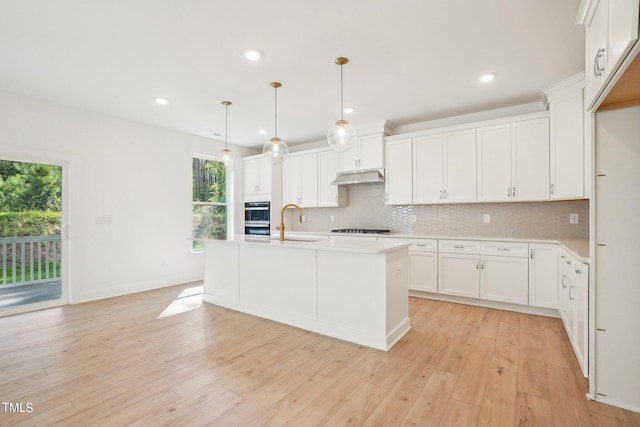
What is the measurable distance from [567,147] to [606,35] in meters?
2.25

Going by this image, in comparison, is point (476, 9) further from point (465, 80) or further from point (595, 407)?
point (595, 407)

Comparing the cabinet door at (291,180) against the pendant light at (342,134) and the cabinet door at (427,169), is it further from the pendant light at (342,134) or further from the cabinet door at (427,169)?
the pendant light at (342,134)

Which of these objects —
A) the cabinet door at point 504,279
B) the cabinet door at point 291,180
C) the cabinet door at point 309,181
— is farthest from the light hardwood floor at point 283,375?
the cabinet door at point 291,180

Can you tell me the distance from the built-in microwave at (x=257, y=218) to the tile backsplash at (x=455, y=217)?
32.1 inches

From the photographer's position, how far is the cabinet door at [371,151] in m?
4.91

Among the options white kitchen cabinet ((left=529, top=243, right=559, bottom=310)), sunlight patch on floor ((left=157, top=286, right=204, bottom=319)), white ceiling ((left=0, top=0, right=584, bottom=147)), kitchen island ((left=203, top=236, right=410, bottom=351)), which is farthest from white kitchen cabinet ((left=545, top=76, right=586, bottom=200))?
sunlight patch on floor ((left=157, top=286, right=204, bottom=319))

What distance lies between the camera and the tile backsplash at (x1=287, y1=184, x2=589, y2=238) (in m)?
3.90

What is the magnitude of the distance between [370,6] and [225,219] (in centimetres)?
506

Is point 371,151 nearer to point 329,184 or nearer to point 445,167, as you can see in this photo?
point 329,184

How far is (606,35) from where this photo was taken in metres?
1.61

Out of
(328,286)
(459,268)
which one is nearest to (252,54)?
(328,286)

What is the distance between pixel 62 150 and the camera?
416 centimetres

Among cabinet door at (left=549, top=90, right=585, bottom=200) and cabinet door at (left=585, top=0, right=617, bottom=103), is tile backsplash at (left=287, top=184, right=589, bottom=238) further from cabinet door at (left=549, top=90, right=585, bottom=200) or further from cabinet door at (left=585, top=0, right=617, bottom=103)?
cabinet door at (left=585, top=0, right=617, bottom=103)

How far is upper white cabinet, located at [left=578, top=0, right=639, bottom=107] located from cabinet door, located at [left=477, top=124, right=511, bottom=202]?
2.07 meters
